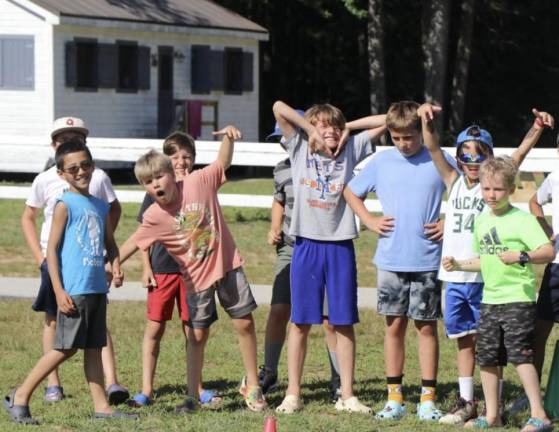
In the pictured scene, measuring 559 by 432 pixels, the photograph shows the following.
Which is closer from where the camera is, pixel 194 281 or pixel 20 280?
pixel 194 281

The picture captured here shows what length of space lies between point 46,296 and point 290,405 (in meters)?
1.64

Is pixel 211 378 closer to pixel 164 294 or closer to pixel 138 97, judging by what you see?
pixel 164 294

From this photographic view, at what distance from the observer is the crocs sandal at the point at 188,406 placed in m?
7.79

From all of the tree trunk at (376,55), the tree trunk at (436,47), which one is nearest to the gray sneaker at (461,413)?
the tree trunk at (436,47)

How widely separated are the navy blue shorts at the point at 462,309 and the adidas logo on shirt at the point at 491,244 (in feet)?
1.28

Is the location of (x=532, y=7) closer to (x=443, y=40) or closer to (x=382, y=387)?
(x=443, y=40)

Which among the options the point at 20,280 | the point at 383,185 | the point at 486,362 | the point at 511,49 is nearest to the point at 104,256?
the point at 383,185

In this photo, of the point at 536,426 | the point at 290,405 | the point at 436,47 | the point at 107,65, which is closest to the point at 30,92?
the point at 107,65

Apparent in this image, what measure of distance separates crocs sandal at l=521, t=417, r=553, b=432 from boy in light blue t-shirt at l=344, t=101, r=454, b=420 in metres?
0.67

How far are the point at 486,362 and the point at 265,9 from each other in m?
37.1

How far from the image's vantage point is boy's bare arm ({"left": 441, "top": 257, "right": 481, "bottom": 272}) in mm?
7270

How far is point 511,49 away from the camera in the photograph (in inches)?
1813

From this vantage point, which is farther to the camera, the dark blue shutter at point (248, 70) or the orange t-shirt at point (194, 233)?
the dark blue shutter at point (248, 70)

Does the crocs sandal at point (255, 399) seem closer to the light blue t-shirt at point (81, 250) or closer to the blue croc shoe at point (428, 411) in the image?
the blue croc shoe at point (428, 411)
